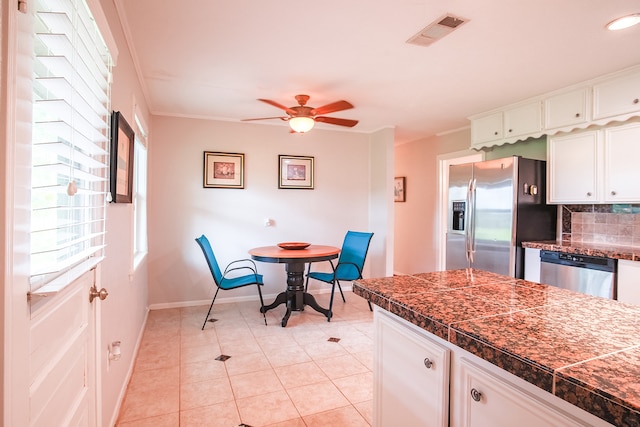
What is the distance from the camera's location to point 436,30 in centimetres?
217

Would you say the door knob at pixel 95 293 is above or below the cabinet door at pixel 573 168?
below

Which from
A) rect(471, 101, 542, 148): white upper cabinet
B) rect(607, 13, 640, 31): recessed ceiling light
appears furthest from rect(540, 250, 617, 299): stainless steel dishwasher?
rect(607, 13, 640, 31): recessed ceiling light

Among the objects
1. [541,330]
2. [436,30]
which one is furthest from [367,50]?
[541,330]

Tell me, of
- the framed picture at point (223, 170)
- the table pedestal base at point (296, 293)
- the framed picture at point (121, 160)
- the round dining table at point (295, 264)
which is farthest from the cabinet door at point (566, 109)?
the framed picture at point (121, 160)

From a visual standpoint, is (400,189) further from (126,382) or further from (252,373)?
(126,382)

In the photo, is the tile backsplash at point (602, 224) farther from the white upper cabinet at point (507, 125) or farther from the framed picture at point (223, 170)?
the framed picture at point (223, 170)

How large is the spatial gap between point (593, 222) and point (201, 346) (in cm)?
384

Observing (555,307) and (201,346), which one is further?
(201,346)

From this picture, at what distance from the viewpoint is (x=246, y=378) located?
2447mm

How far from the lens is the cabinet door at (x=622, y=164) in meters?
2.76

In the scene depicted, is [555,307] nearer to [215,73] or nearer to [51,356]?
[51,356]

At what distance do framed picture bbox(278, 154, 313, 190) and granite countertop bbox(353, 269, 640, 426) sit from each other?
3189 millimetres

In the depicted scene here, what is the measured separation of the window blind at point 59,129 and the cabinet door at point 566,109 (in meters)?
3.63

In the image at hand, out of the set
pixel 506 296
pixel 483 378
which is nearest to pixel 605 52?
pixel 506 296
